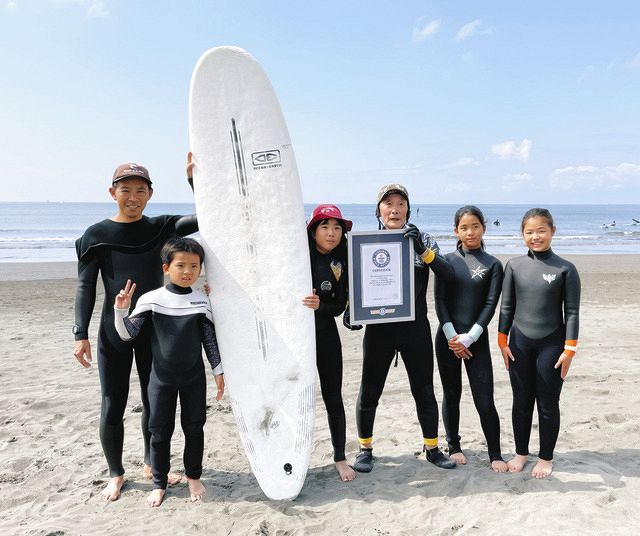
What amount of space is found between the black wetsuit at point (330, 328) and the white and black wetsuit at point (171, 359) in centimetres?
70

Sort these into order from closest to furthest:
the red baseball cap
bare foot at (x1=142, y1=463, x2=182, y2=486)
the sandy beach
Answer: the sandy beach → the red baseball cap → bare foot at (x1=142, y1=463, x2=182, y2=486)

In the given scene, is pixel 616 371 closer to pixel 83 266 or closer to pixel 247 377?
pixel 247 377

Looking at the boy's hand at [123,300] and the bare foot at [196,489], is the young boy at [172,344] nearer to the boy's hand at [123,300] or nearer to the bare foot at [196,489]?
the boy's hand at [123,300]

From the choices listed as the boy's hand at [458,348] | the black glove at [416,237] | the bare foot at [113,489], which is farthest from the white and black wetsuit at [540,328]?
the bare foot at [113,489]

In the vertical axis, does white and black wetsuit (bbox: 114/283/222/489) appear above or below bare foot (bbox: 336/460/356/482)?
above

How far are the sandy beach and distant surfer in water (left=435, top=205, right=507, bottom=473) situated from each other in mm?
448

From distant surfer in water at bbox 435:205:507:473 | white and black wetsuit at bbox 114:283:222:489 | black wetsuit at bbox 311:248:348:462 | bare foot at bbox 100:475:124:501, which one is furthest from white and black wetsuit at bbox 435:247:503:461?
bare foot at bbox 100:475:124:501

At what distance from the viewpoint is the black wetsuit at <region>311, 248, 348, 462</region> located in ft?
9.84

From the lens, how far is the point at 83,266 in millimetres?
2842

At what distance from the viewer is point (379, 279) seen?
293 centimetres

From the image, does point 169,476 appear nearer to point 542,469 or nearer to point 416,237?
point 416,237

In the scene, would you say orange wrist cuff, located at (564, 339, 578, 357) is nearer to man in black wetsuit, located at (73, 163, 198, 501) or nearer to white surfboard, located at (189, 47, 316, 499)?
white surfboard, located at (189, 47, 316, 499)

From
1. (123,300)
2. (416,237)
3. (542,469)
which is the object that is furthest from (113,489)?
(542,469)

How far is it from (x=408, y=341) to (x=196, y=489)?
4.96 ft
